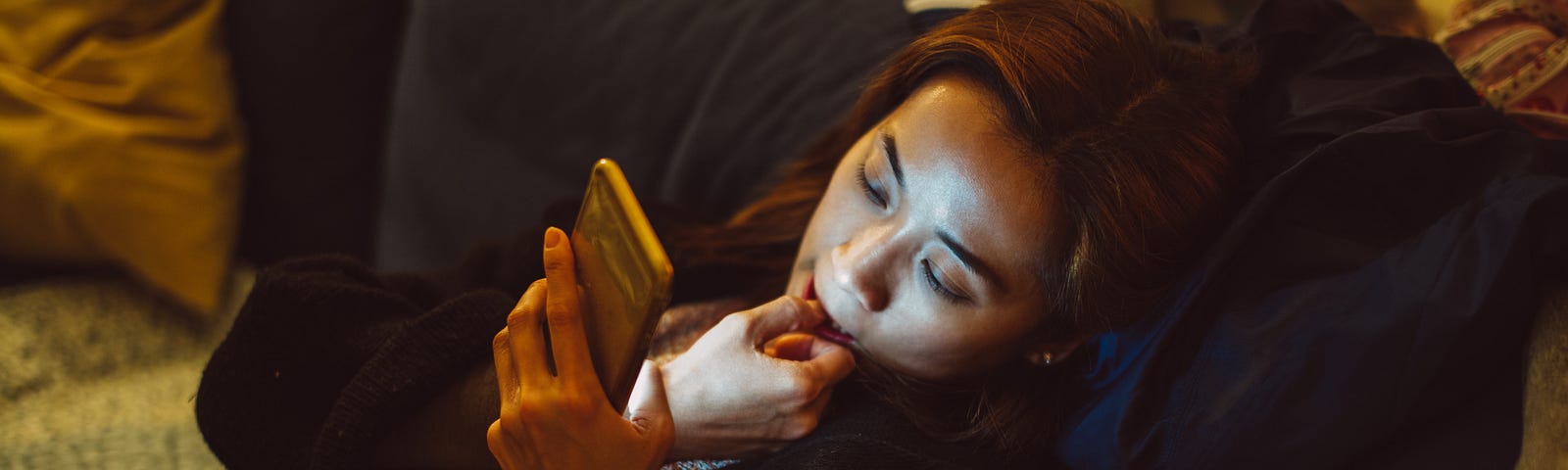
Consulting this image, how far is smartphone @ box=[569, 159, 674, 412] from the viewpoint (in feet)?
1.78

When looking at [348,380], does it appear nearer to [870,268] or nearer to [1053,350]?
[870,268]

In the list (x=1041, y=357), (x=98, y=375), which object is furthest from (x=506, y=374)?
(x=98, y=375)

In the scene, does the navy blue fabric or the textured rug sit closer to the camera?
the navy blue fabric

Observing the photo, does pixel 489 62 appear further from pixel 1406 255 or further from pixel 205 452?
pixel 1406 255

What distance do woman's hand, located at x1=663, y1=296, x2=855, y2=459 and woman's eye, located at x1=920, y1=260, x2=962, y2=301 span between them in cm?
9

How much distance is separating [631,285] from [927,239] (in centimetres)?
30

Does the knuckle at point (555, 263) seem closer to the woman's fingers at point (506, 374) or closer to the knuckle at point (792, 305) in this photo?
the woman's fingers at point (506, 374)

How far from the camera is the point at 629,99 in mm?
1272

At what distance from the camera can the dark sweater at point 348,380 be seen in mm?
810

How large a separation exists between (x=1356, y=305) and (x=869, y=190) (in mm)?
349

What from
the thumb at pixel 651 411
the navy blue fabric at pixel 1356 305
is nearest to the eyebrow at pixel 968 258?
the navy blue fabric at pixel 1356 305

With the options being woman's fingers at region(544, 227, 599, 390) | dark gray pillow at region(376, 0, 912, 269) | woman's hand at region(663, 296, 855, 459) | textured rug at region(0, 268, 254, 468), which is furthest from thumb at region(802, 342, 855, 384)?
textured rug at region(0, 268, 254, 468)

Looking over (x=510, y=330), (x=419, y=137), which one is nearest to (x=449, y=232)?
(x=419, y=137)

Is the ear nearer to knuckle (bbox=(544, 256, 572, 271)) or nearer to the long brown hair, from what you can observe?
the long brown hair
